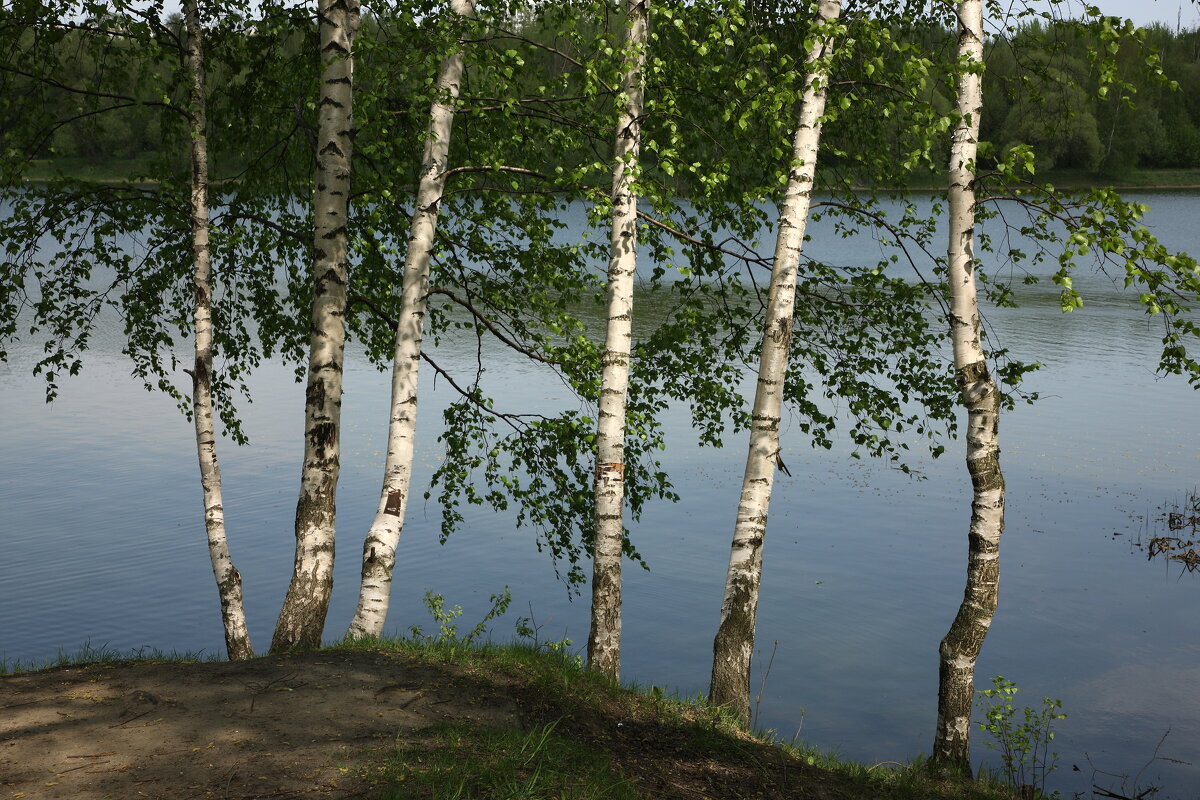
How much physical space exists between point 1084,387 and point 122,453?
93.7 ft

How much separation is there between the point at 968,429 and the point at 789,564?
40.2ft

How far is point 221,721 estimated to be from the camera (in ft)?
21.1

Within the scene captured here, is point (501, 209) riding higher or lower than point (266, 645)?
higher

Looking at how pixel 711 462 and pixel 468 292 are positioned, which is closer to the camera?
pixel 468 292

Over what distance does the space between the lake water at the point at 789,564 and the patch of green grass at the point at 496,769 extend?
312 inches

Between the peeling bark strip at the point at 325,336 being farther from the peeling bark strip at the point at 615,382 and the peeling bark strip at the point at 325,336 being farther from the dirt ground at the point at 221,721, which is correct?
the peeling bark strip at the point at 615,382

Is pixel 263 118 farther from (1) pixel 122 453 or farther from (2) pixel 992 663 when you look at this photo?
(1) pixel 122 453

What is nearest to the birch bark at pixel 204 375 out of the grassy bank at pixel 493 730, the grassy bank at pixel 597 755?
the grassy bank at pixel 493 730

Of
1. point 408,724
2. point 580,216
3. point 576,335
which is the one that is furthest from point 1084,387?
point 580,216

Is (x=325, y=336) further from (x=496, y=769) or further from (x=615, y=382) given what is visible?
(x=496, y=769)

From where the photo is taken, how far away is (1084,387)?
33938 mm

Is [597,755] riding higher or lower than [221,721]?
lower

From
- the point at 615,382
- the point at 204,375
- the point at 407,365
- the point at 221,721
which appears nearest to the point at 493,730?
the point at 221,721

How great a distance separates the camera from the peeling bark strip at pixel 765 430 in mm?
9977
